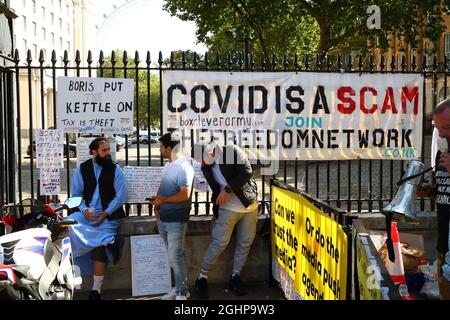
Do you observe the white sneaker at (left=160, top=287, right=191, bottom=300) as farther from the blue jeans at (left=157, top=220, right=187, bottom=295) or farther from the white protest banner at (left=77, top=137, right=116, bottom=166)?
the white protest banner at (left=77, top=137, right=116, bottom=166)

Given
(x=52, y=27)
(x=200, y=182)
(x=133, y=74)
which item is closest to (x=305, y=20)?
(x=133, y=74)

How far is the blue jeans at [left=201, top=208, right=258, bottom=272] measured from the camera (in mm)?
5602

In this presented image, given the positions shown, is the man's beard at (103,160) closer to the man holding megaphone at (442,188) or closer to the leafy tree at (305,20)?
the man holding megaphone at (442,188)

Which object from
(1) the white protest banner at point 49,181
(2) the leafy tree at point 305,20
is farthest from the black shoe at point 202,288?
(2) the leafy tree at point 305,20

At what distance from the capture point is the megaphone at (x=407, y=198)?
3805 millimetres

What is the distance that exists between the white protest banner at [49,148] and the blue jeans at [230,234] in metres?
2.04

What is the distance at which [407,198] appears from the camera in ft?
12.7

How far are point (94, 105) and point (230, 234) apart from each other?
224 centimetres

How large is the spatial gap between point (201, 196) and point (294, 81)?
6564mm

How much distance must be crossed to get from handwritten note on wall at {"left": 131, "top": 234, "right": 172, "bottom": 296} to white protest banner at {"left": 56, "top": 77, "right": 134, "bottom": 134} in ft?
4.39

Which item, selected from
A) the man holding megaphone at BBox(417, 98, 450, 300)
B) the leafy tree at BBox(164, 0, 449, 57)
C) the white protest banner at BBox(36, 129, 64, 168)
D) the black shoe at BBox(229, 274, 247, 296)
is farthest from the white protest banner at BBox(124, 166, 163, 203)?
the leafy tree at BBox(164, 0, 449, 57)

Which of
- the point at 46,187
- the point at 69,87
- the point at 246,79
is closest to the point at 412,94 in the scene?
the point at 246,79
